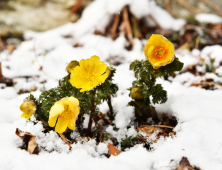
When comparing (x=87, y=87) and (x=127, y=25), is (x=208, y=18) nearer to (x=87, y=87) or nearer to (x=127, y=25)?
(x=127, y=25)

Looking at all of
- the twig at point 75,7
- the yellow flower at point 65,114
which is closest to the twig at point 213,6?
the twig at point 75,7

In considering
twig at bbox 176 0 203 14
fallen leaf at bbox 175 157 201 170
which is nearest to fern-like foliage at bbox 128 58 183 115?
fallen leaf at bbox 175 157 201 170

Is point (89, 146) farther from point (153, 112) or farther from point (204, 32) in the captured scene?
point (204, 32)

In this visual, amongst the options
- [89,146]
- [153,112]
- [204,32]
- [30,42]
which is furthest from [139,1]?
[89,146]

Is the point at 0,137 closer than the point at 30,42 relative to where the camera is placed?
Yes

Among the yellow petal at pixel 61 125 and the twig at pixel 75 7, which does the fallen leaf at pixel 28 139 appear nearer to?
the yellow petal at pixel 61 125

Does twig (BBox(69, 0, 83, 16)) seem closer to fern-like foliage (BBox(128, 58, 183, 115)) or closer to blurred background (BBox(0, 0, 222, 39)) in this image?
blurred background (BBox(0, 0, 222, 39))
